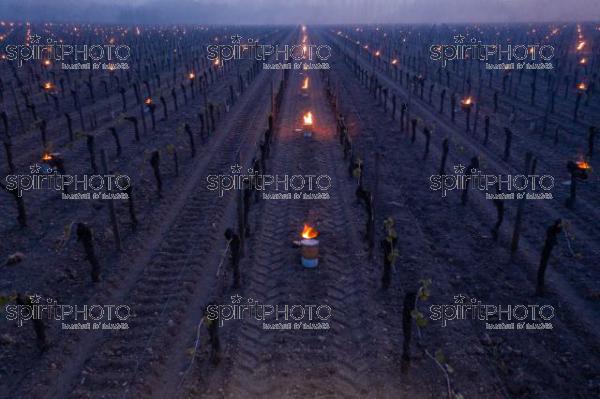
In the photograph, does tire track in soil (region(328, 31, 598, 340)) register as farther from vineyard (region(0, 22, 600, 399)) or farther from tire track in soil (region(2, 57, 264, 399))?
tire track in soil (region(2, 57, 264, 399))

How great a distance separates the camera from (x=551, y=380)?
9227 millimetres

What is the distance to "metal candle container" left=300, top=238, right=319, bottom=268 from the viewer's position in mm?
13180

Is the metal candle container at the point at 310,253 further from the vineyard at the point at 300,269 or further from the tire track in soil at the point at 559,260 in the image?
the tire track in soil at the point at 559,260

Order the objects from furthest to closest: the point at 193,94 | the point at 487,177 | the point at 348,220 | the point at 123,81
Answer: the point at 123,81 < the point at 193,94 < the point at 487,177 < the point at 348,220

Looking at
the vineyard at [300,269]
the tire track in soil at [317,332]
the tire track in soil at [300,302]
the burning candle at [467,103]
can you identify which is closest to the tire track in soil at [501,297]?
the vineyard at [300,269]

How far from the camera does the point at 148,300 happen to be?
11828mm

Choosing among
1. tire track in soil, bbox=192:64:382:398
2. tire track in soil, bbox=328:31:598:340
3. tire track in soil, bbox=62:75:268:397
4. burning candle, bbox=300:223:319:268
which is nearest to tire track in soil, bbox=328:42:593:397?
tire track in soil, bbox=328:31:598:340

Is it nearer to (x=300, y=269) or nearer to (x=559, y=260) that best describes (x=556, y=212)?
(x=559, y=260)

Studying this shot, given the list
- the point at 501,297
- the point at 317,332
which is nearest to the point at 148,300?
the point at 317,332

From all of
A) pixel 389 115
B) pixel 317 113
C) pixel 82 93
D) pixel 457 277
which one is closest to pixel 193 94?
pixel 82 93

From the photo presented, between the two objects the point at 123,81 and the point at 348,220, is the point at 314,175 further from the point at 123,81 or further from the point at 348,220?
the point at 123,81

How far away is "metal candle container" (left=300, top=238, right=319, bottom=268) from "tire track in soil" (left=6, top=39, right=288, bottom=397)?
309cm

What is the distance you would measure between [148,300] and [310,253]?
15.1 feet

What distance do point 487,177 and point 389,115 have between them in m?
13.4
